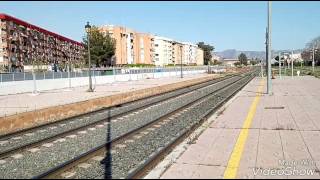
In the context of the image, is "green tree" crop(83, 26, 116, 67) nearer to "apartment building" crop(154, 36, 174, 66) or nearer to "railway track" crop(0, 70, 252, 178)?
"apartment building" crop(154, 36, 174, 66)

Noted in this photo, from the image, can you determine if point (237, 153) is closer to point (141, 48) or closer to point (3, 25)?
point (3, 25)

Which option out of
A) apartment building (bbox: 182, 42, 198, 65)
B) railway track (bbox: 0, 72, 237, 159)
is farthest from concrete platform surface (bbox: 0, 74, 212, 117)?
apartment building (bbox: 182, 42, 198, 65)

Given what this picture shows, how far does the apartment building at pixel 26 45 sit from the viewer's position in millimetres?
89688

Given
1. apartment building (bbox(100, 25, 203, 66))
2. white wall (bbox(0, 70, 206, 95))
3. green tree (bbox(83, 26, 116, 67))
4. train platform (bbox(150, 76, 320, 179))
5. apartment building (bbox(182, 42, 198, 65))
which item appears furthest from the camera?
apartment building (bbox(182, 42, 198, 65))

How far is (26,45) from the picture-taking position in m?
102

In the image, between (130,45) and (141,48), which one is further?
(141,48)

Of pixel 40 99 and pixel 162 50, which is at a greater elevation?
pixel 162 50

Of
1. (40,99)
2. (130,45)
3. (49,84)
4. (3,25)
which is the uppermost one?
(3,25)

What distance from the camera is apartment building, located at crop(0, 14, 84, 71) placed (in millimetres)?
89688

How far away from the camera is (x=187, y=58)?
604 ft

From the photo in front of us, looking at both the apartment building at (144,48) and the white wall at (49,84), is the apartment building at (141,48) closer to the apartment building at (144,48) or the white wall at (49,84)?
the apartment building at (144,48)

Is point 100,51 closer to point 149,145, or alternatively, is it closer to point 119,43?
point 119,43

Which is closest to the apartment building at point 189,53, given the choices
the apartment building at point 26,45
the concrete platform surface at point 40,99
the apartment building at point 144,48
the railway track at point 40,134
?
the apartment building at point 144,48

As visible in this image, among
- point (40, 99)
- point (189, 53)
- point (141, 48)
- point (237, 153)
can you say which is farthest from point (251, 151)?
point (189, 53)
